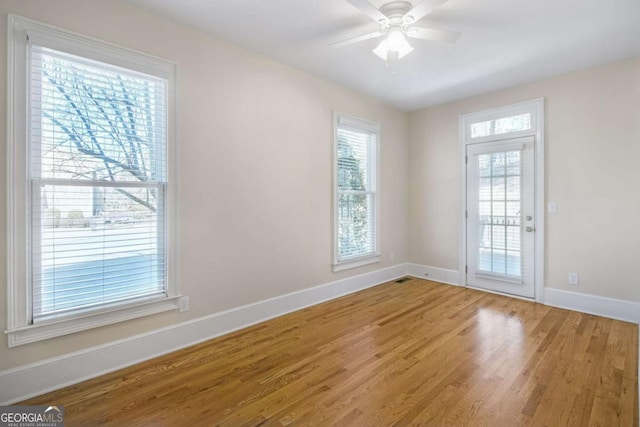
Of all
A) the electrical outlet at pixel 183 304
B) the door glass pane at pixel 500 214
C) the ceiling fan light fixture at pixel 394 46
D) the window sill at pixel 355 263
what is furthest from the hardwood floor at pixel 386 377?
the ceiling fan light fixture at pixel 394 46

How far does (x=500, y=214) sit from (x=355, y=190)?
1.95m

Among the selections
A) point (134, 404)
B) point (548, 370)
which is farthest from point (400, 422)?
point (134, 404)

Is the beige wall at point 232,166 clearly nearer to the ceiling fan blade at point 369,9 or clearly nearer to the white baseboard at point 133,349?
the white baseboard at point 133,349

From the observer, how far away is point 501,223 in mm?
4012

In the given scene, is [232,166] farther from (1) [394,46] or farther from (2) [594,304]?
(2) [594,304]

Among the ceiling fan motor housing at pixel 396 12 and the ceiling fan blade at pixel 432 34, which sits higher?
the ceiling fan motor housing at pixel 396 12

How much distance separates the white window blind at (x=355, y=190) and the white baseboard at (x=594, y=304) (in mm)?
2201

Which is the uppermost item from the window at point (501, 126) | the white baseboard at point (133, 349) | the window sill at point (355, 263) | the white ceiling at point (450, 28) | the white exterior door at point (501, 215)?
the white ceiling at point (450, 28)

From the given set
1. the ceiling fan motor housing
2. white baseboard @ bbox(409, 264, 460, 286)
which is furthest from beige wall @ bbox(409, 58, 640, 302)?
the ceiling fan motor housing

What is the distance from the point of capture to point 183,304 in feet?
A: 8.54

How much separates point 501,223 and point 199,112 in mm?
3875

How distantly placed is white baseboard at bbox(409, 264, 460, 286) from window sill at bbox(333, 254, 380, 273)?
891mm

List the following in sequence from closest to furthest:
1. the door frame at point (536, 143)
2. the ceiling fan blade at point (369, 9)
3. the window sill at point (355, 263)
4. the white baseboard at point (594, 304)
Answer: the ceiling fan blade at point (369, 9) → the white baseboard at point (594, 304) → the door frame at point (536, 143) → the window sill at point (355, 263)

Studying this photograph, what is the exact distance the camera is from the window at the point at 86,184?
1923mm
